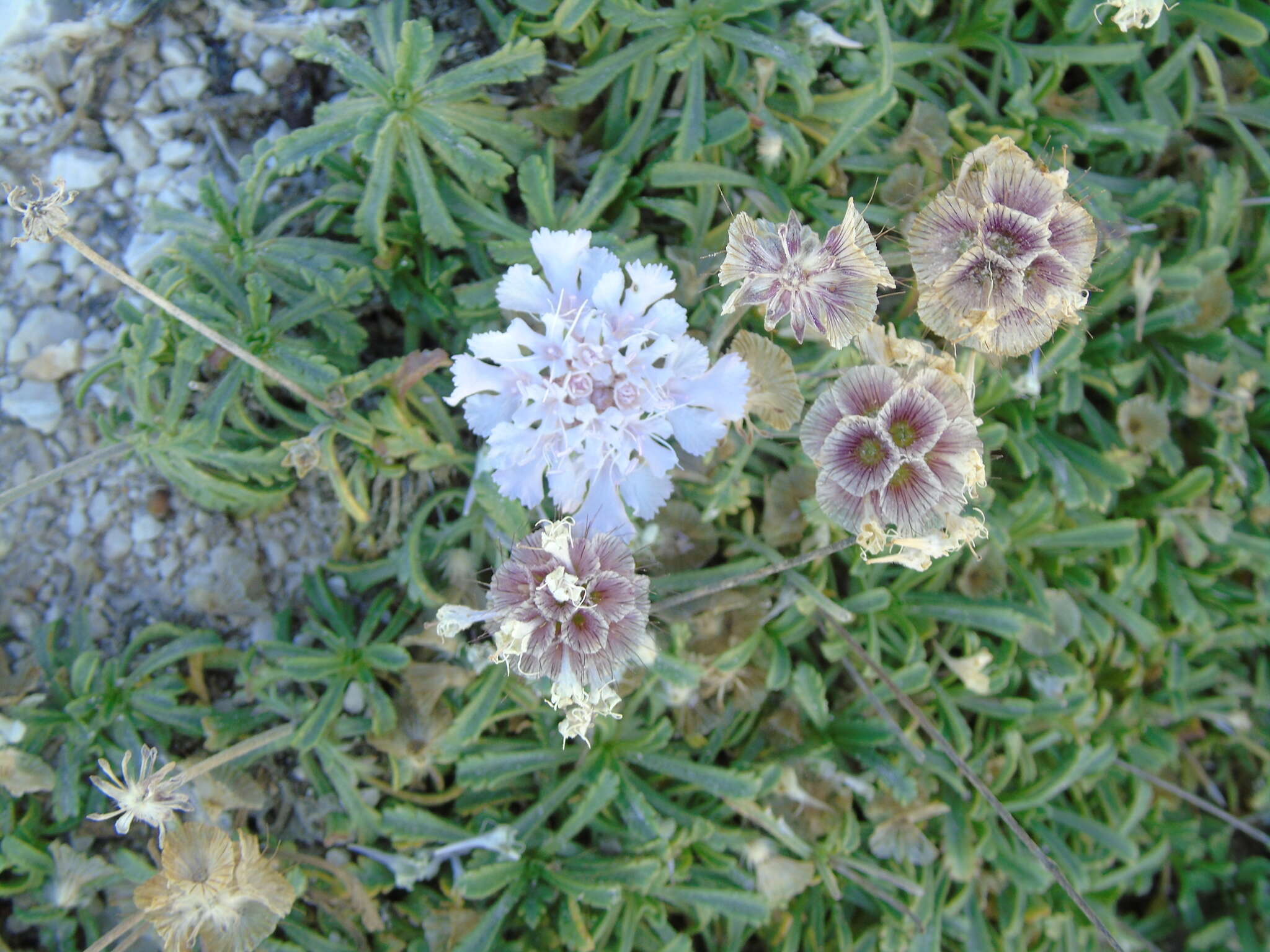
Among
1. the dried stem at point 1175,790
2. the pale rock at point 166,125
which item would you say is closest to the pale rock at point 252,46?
the pale rock at point 166,125

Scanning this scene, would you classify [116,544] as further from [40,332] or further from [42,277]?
[42,277]

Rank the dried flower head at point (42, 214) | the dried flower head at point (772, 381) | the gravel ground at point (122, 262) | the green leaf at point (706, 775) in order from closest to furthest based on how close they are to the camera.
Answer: the dried flower head at point (42, 214) → the dried flower head at point (772, 381) → the green leaf at point (706, 775) → the gravel ground at point (122, 262)

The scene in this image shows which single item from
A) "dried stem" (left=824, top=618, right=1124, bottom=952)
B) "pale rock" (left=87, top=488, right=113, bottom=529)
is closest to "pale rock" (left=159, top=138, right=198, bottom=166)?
"pale rock" (left=87, top=488, right=113, bottom=529)

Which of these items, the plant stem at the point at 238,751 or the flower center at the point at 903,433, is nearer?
the flower center at the point at 903,433

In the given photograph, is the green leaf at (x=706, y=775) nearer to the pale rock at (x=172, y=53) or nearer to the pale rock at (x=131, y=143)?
the pale rock at (x=131, y=143)

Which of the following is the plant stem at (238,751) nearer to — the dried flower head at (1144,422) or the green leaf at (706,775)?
the green leaf at (706,775)

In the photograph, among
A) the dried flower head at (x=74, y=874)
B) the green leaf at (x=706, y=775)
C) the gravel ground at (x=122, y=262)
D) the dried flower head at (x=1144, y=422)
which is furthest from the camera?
the dried flower head at (x=1144, y=422)

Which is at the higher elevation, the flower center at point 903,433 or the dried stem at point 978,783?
the flower center at point 903,433

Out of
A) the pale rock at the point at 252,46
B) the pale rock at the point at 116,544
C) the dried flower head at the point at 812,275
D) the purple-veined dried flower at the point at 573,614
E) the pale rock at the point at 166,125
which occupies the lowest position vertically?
the pale rock at the point at 116,544
